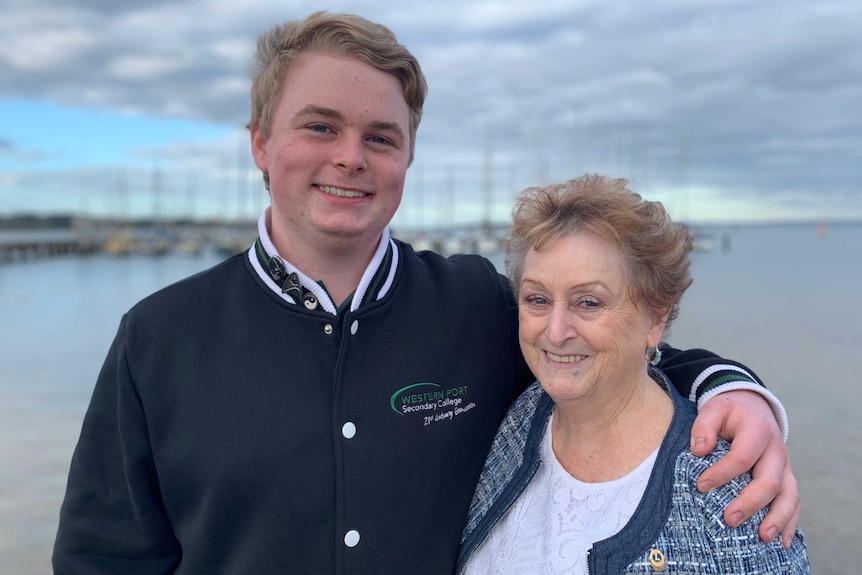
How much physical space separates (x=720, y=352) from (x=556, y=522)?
49.7 ft

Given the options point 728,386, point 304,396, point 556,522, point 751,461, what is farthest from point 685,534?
point 304,396

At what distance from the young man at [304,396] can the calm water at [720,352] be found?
13.7ft

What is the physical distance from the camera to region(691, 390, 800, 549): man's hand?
196 centimetres

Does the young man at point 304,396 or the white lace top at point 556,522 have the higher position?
the young man at point 304,396

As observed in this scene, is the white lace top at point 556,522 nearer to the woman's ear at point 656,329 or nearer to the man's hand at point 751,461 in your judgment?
the man's hand at point 751,461

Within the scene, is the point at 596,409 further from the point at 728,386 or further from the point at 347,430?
the point at 347,430

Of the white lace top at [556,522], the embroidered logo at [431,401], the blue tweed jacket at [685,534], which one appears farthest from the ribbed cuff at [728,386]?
the embroidered logo at [431,401]

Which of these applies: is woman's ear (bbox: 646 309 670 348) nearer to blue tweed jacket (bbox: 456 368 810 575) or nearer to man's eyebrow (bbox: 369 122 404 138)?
blue tweed jacket (bbox: 456 368 810 575)

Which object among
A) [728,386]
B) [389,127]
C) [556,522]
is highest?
[389,127]

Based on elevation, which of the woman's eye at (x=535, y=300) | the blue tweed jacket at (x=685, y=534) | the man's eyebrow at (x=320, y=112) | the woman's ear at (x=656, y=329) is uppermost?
the man's eyebrow at (x=320, y=112)

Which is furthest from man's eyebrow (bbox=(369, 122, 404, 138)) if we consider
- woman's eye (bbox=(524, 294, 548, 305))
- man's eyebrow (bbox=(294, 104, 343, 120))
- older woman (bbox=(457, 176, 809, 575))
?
woman's eye (bbox=(524, 294, 548, 305))

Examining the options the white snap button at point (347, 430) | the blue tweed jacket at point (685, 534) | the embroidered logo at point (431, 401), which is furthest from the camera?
the embroidered logo at point (431, 401)

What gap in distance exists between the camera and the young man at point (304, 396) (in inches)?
83.7

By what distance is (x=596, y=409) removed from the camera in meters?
2.34
